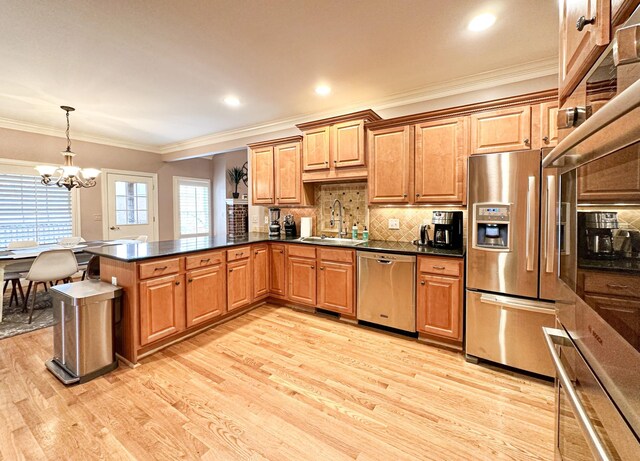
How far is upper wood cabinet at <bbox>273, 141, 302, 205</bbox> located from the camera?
13.0ft

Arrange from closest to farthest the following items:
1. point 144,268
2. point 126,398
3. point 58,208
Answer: point 126,398, point 144,268, point 58,208

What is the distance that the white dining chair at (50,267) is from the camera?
3332mm

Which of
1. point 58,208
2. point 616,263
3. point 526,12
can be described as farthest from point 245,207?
point 616,263

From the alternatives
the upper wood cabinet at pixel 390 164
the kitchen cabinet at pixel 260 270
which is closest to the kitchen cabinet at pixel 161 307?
the kitchen cabinet at pixel 260 270

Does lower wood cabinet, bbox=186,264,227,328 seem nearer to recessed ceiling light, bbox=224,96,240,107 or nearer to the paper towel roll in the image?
the paper towel roll

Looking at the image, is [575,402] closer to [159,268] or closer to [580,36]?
[580,36]

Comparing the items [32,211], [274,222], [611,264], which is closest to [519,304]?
[611,264]

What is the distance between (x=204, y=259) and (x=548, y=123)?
3.45 metres

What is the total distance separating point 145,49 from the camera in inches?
100

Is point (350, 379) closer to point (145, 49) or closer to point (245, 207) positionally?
point (145, 49)

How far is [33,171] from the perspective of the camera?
4695 mm

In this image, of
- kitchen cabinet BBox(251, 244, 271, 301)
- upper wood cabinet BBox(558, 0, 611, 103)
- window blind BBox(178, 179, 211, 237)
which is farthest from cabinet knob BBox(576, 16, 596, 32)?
window blind BBox(178, 179, 211, 237)

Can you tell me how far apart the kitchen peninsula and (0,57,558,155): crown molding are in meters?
1.83

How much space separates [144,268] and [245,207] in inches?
194
